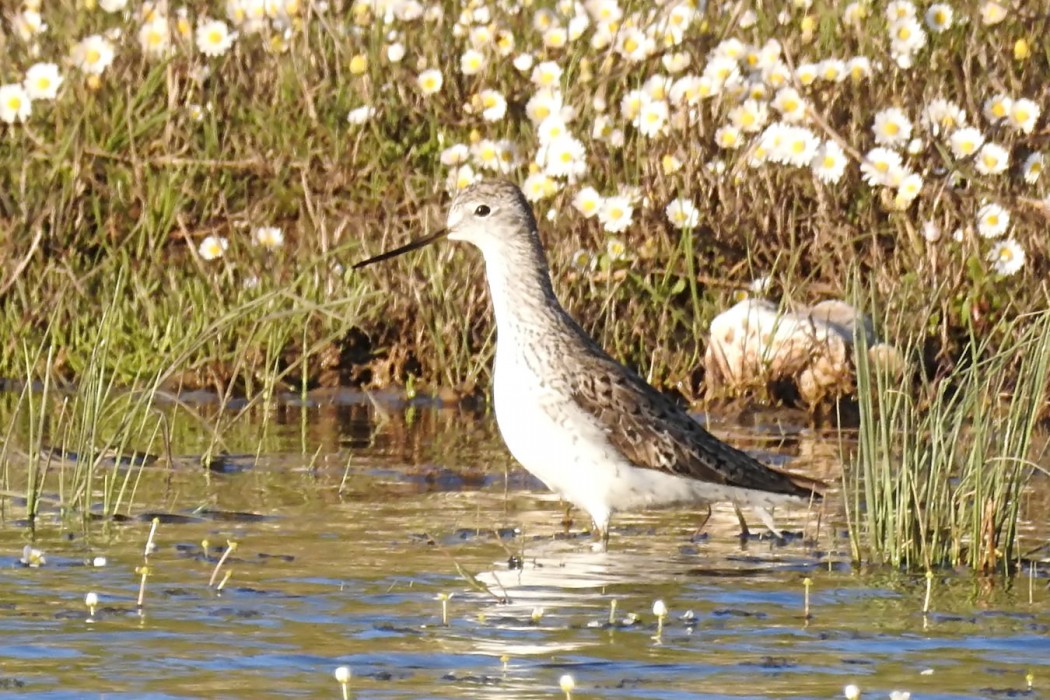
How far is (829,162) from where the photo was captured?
10461mm

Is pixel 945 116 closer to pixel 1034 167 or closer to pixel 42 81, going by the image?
pixel 1034 167

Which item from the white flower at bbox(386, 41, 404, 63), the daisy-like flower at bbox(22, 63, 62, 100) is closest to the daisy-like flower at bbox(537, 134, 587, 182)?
the white flower at bbox(386, 41, 404, 63)

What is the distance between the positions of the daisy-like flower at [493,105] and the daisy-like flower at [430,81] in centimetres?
30

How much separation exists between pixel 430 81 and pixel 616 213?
176 centimetres

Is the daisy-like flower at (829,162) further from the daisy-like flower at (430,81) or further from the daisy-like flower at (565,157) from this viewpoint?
the daisy-like flower at (430,81)

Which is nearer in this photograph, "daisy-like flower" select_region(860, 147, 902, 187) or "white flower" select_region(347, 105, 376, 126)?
"daisy-like flower" select_region(860, 147, 902, 187)

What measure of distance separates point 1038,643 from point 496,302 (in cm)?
278

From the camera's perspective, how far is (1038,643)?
232 inches

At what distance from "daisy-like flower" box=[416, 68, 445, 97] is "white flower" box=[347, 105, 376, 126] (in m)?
0.30

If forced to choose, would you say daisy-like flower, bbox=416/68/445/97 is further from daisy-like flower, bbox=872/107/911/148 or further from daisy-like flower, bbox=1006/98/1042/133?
daisy-like flower, bbox=1006/98/1042/133

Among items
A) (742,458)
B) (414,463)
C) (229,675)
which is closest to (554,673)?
(229,675)

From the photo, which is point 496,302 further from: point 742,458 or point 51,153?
point 51,153

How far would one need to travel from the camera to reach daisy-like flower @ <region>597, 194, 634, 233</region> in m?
10.5

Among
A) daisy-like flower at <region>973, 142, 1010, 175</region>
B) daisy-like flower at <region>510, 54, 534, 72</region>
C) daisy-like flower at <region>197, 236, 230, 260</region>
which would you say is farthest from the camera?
daisy-like flower at <region>510, 54, 534, 72</region>
